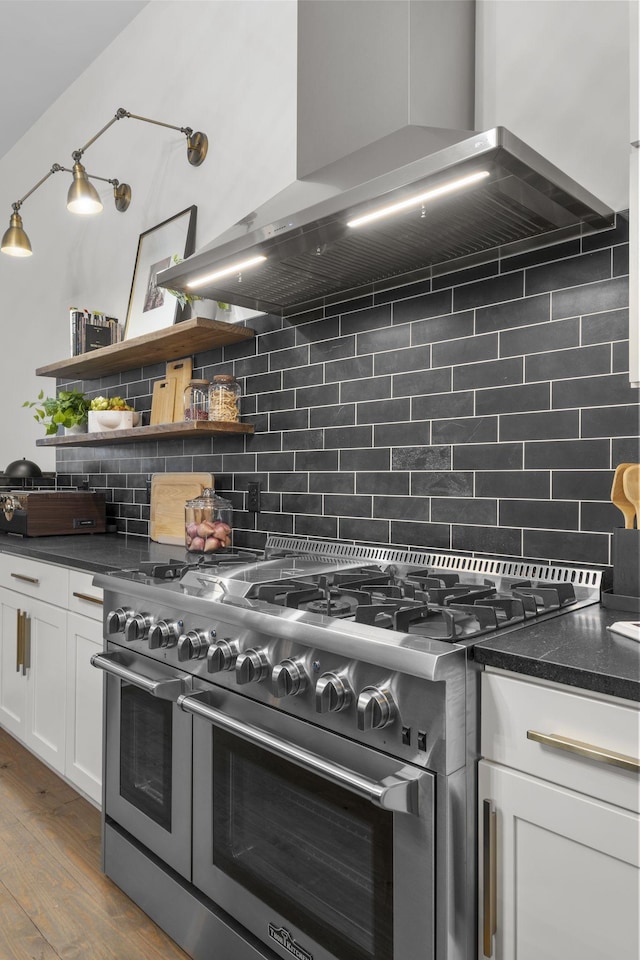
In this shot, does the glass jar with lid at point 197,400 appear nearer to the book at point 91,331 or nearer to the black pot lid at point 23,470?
the book at point 91,331

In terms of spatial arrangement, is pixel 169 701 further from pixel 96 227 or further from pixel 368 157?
pixel 96 227

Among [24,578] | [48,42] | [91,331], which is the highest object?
[48,42]

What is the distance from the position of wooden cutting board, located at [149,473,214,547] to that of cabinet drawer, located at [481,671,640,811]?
1.74 metres

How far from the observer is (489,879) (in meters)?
1.04

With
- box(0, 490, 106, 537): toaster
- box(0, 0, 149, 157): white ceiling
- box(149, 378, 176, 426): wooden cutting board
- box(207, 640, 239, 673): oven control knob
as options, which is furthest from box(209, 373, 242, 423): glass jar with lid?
box(0, 0, 149, 157): white ceiling

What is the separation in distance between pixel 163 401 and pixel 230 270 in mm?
1099

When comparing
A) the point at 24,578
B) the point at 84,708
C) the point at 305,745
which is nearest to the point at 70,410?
the point at 24,578

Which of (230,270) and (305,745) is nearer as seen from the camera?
(305,745)

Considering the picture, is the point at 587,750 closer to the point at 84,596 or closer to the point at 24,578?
the point at 84,596

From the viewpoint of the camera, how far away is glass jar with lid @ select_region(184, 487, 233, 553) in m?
2.36

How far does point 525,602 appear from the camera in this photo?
1.28m

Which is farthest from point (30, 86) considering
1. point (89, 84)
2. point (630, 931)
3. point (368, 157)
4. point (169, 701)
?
point (630, 931)

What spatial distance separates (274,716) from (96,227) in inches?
120

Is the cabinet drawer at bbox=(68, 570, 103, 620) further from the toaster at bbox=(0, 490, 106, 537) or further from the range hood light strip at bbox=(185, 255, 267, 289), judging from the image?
the range hood light strip at bbox=(185, 255, 267, 289)
